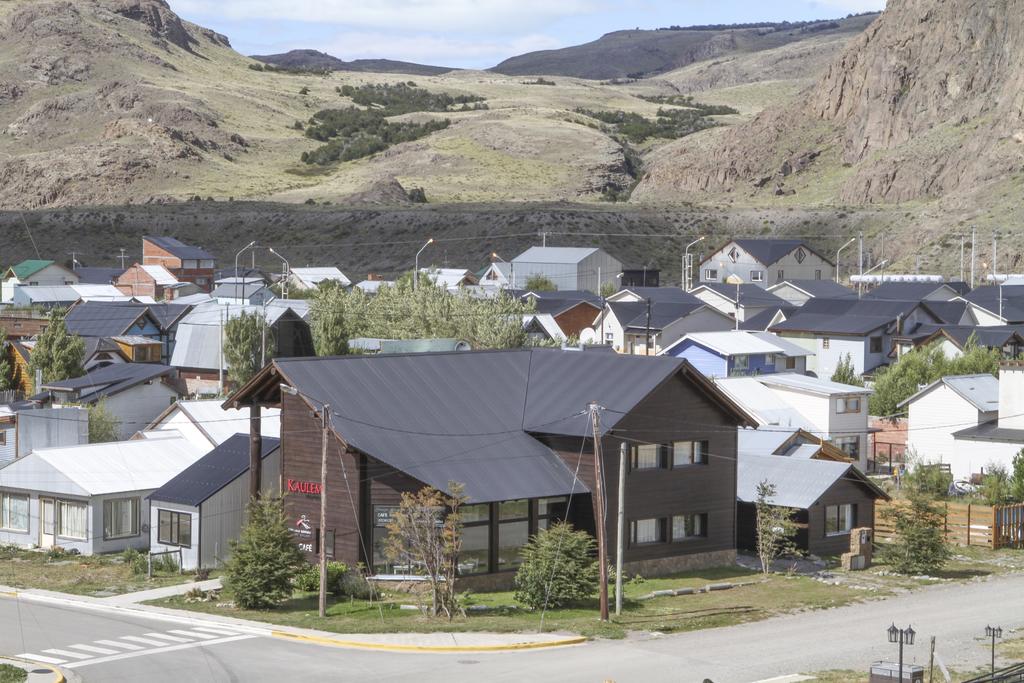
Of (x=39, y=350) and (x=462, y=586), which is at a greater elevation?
(x=39, y=350)

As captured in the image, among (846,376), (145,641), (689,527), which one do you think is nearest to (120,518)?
(145,641)

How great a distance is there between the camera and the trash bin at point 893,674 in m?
26.4

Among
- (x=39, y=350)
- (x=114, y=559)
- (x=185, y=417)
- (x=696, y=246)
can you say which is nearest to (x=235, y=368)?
(x=39, y=350)

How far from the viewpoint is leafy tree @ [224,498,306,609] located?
3581cm

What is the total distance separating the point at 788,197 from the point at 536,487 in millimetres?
158034

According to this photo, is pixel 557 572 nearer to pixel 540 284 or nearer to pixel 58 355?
pixel 58 355

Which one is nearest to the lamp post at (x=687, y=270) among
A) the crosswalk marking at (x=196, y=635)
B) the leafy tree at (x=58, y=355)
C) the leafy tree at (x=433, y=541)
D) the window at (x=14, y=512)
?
the leafy tree at (x=58, y=355)

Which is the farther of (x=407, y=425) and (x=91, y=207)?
(x=91, y=207)

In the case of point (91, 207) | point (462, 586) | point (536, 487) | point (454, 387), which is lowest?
point (462, 586)

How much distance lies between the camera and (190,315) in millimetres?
84312

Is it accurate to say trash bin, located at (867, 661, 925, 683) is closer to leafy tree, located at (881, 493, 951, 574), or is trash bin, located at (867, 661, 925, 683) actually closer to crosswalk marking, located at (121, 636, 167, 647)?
crosswalk marking, located at (121, 636, 167, 647)

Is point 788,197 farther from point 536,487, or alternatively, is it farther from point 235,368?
point 536,487

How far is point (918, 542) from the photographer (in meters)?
42.4

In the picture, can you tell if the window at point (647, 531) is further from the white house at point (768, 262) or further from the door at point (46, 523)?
the white house at point (768, 262)
